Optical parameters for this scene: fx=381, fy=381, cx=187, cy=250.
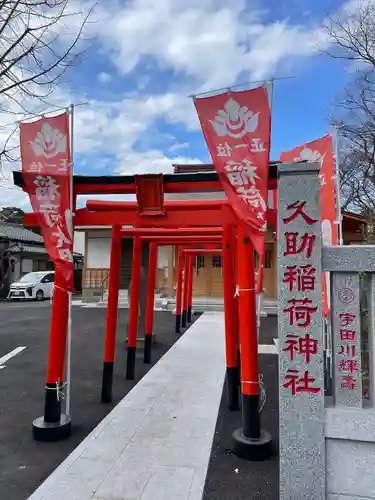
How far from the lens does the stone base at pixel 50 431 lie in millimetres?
4020

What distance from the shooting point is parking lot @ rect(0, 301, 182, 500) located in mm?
3479

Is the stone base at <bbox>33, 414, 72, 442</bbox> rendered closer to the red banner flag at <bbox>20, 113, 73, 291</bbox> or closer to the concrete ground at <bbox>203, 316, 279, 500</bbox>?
the red banner flag at <bbox>20, 113, 73, 291</bbox>

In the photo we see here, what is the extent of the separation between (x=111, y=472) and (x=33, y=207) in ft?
8.83

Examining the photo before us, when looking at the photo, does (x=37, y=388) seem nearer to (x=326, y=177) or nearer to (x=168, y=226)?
(x=168, y=226)

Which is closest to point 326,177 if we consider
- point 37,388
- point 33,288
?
point 37,388

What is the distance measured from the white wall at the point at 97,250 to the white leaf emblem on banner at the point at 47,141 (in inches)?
610

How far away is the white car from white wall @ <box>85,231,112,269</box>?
8.85 ft

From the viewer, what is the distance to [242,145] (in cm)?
353

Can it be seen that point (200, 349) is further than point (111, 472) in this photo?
Yes

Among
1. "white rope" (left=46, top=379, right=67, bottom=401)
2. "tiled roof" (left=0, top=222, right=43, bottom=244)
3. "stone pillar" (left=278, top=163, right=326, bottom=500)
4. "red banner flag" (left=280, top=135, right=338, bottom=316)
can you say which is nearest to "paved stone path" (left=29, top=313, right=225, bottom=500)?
"white rope" (left=46, top=379, right=67, bottom=401)

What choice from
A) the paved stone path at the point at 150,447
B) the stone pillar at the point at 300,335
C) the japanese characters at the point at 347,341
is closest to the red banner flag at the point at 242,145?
the stone pillar at the point at 300,335

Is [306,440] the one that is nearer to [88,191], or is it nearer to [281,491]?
[281,491]

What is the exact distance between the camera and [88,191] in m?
4.52

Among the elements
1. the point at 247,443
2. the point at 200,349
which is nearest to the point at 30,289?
the point at 200,349
